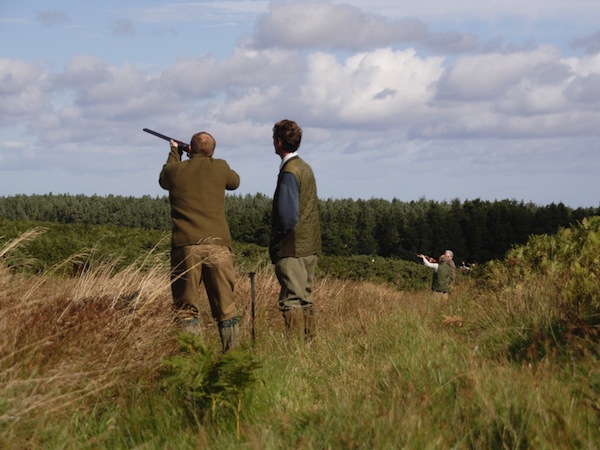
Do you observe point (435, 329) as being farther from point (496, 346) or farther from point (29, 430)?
point (29, 430)

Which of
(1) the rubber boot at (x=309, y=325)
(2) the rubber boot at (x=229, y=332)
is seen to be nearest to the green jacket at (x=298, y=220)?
(1) the rubber boot at (x=309, y=325)

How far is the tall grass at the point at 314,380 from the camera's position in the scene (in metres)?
4.18

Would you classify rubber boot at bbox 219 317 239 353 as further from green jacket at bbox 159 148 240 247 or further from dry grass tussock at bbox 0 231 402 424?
green jacket at bbox 159 148 240 247

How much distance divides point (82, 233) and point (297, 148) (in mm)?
11373

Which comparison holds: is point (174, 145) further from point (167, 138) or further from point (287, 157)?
point (287, 157)

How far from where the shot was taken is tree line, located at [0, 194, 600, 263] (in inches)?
1070

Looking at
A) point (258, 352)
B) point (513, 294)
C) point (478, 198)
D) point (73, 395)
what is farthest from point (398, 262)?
point (73, 395)

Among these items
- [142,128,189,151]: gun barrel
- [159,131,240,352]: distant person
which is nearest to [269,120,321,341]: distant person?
[159,131,240,352]: distant person

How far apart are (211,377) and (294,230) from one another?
2.90 meters

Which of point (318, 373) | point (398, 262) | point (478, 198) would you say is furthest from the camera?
point (478, 198)

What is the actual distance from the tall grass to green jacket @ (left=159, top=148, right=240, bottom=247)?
22.6 inches

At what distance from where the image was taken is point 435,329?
7.47 m

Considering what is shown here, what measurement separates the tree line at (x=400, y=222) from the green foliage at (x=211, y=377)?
20652 millimetres

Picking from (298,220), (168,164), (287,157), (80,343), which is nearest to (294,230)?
(298,220)
